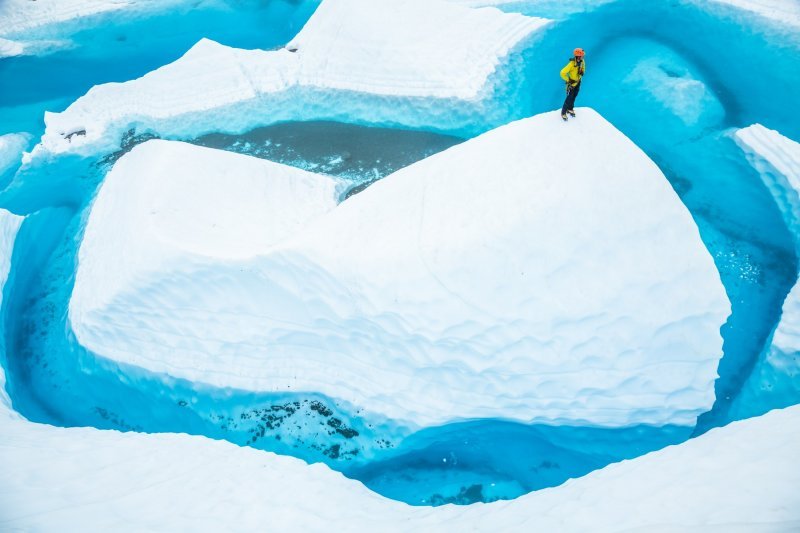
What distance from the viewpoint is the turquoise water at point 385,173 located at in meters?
5.78

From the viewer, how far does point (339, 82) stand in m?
10.5

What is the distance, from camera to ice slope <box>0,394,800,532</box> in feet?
11.9

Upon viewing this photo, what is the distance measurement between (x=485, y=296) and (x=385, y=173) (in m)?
3.89

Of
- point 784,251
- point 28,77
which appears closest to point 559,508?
point 784,251

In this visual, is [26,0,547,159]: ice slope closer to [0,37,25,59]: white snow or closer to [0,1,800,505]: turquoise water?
[0,1,800,505]: turquoise water

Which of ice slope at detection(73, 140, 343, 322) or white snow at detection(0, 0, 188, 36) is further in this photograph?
white snow at detection(0, 0, 188, 36)

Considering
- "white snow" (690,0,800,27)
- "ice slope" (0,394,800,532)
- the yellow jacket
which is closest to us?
"ice slope" (0,394,800,532)

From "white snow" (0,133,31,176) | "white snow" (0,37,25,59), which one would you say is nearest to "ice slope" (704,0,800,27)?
"white snow" (0,133,31,176)

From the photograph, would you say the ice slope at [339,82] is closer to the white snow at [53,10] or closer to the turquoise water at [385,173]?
the turquoise water at [385,173]

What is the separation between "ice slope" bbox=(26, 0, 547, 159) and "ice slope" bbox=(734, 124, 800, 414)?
4.35 meters

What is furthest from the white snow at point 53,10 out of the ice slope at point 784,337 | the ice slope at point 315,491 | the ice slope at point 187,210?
the ice slope at point 784,337

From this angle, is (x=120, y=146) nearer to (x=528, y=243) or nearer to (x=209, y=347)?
(x=209, y=347)

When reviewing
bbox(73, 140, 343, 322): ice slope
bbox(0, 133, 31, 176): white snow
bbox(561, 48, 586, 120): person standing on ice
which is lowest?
bbox(0, 133, 31, 176): white snow

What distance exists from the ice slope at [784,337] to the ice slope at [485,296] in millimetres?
537
